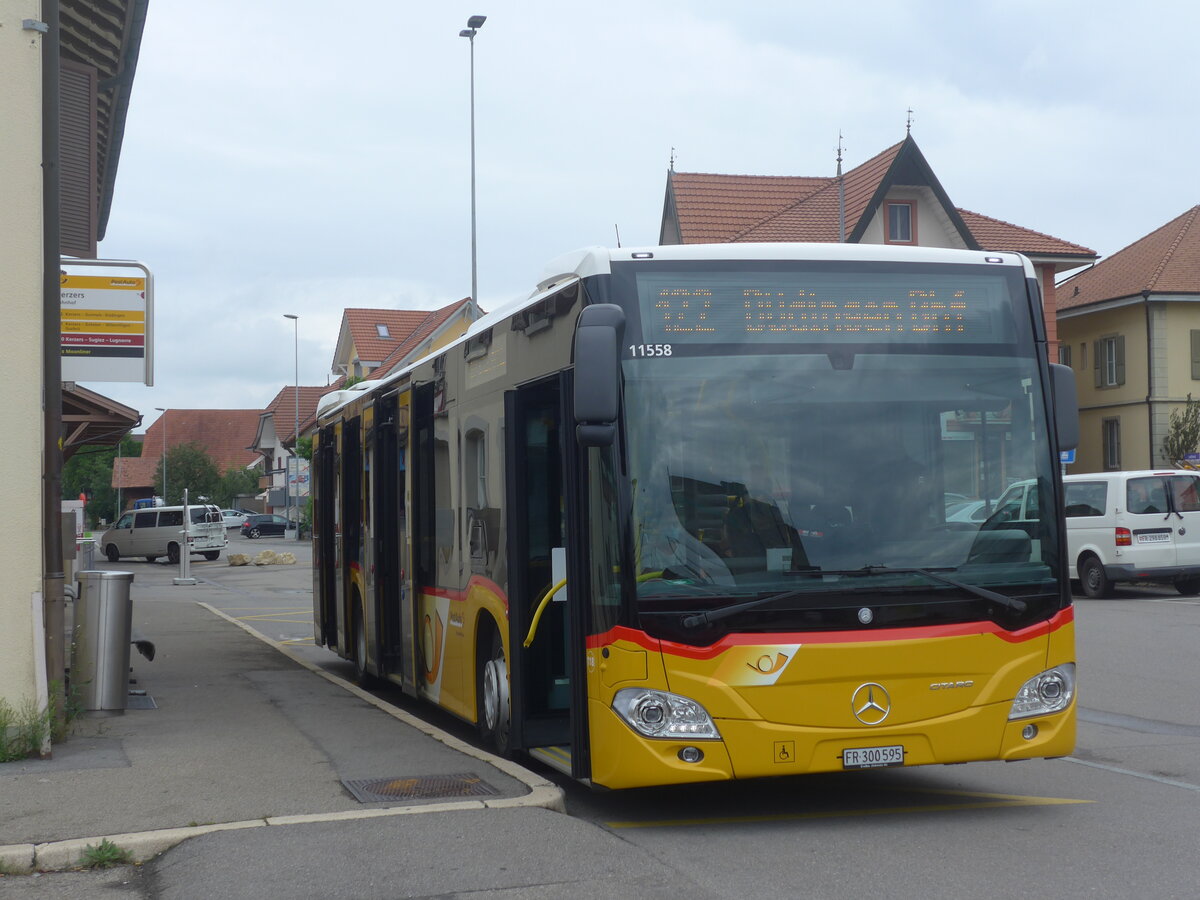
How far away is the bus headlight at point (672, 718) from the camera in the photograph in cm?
682

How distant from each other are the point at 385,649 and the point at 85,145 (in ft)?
19.7

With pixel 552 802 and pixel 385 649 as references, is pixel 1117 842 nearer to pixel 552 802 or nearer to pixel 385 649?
pixel 552 802

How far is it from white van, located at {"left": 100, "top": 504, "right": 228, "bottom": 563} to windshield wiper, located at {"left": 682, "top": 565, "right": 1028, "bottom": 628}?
46.2 metres

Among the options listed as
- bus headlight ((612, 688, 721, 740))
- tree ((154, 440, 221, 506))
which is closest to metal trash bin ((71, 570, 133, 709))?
bus headlight ((612, 688, 721, 740))

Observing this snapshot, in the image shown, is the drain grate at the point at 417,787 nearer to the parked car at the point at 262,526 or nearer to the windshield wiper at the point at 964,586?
the windshield wiper at the point at 964,586

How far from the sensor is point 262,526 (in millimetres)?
82688

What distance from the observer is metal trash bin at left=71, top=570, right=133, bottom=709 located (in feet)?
35.9

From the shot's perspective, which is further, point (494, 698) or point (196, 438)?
point (196, 438)

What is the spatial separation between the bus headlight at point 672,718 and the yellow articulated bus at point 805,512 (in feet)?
0.03

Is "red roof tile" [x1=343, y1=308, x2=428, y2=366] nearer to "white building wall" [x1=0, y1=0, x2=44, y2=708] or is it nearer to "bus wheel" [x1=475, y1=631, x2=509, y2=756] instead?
"white building wall" [x1=0, y1=0, x2=44, y2=708]

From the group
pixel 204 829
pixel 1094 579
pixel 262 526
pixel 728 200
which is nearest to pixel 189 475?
pixel 262 526

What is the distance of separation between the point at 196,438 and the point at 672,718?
123m

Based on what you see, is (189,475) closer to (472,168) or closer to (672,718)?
(472,168)

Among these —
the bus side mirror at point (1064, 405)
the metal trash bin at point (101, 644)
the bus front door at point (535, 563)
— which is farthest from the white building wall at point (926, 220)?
the bus side mirror at point (1064, 405)
